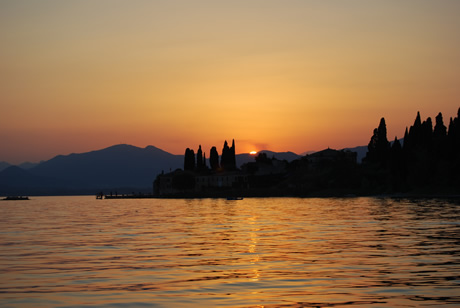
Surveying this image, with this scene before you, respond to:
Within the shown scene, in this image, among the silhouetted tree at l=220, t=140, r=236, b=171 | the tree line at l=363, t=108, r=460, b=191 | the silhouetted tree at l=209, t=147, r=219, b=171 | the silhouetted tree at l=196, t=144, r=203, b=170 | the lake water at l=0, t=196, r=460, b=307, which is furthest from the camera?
the silhouetted tree at l=196, t=144, r=203, b=170

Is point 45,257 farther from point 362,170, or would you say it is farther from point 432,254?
point 362,170

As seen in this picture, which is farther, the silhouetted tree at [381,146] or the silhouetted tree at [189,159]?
the silhouetted tree at [189,159]

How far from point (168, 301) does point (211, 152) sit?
554 ft

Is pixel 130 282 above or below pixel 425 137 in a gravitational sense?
below

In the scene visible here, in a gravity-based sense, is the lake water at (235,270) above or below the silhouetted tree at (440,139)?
below

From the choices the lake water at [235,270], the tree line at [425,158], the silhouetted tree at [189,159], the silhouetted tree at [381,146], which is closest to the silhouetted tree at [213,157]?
the silhouetted tree at [189,159]

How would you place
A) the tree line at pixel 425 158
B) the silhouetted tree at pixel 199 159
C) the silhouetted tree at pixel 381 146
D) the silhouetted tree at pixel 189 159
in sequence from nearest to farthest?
the tree line at pixel 425 158
the silhouetted tree at pixel 381 146
the silhouetted tree at pixel 189 159
the silhouetted tree at pixel 199 159

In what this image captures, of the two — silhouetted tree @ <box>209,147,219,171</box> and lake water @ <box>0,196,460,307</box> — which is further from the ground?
silhouetted tree @ <box>209,147,219,171</box>

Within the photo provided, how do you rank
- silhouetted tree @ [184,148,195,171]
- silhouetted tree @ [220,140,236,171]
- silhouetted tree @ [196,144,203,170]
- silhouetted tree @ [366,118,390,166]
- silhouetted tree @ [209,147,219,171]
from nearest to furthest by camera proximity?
silhouetted tree @ [366,118,390,166] → silhouetted tree @ [220,140,236,171] → silhouetted tree @ [209,147,219,171] → silhouetted tree @ [184,148,195,171] → silhouetted tree @ [196,144,203,170]

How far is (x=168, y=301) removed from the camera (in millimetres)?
17906

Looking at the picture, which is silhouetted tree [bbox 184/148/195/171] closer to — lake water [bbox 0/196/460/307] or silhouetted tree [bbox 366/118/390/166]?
silhouetted tree [bbox 366/118/390/166]

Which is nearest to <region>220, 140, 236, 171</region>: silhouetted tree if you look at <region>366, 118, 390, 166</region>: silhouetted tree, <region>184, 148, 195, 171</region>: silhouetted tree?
<region>184, 148, 195, 171</region>: silhouetted tree

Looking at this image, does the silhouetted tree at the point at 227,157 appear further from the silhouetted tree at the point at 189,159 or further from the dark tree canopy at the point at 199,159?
the silhouetted tree at the point at 189,159

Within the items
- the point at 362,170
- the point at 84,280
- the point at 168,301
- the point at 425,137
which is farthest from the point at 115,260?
the point at 362,170
